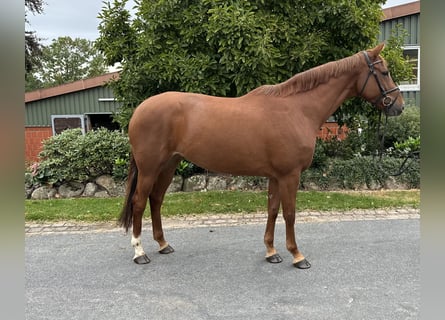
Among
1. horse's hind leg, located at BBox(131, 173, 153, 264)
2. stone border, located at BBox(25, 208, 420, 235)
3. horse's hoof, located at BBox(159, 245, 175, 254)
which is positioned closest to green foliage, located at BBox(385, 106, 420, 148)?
stone border, located at BBox(25, 208, 420, 235)

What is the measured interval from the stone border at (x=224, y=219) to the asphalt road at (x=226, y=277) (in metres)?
0.25

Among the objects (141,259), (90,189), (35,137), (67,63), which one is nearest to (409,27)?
(90,189)

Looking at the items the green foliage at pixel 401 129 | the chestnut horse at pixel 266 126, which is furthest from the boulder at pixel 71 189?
the green foliage at pixel 401 129

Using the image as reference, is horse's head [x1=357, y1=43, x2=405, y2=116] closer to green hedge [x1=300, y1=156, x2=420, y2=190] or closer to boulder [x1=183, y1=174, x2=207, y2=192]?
green hedge [x1=300, y1=156, x2=420, y2=190]

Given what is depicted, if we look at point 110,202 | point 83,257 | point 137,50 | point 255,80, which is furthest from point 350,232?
point 137,50

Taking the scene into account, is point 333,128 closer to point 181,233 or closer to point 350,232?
point 350,232

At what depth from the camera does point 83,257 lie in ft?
11.9

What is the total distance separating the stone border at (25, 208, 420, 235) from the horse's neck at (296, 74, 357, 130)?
1.87 m

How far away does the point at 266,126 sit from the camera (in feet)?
10.5

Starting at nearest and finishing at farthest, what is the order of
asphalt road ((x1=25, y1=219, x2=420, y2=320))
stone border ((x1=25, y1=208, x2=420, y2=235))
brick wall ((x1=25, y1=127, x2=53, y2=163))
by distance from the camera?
asphalt road ((x1=25, y1=219, x2=420, y2=320)), stone border ((x1=25, y1=208, x2=420, y2=235)), brick wall ((x1=25, y1=127, x2=53, y2=163))

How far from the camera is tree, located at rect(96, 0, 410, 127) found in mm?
5281

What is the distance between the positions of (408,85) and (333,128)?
2733 mm

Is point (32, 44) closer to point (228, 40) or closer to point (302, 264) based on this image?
point (228, 40)

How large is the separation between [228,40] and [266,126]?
253 centimetres
